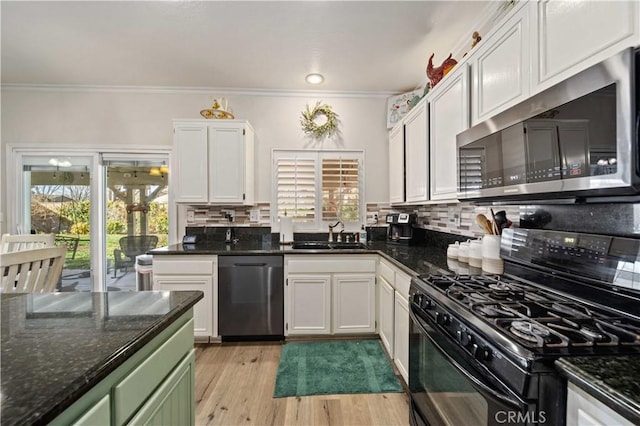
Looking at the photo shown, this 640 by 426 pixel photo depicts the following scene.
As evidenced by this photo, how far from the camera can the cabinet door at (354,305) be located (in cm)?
265

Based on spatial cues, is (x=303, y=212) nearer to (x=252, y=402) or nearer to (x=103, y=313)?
(x=252, y=402)

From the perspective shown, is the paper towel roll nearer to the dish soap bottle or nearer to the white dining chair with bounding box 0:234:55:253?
the dish soap bottle

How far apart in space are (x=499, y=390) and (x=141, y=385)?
1.04 metres

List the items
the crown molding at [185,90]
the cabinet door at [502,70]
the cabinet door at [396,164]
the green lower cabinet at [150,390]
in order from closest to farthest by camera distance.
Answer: the green lower cabinet at [150,390] → the cabinet door at [502,70] → the cabinet door at [396,164] → the crown molding at [185,90]

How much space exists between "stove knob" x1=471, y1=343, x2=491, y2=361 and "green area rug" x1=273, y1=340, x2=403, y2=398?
1.31 metres

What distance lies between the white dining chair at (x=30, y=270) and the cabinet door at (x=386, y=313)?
217 cm

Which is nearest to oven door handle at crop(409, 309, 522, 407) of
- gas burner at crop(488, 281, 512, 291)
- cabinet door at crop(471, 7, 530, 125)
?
gas burner at crop(488, 281, 512, 291)

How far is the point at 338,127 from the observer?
10.8 ft

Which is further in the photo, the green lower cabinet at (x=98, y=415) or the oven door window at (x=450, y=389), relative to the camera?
the oven door window at (x=450, y=389)

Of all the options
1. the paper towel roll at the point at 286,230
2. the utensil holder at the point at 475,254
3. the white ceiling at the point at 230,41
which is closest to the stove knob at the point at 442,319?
the utensil holder at the point at 475,254

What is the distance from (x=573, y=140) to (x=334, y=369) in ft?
6.76

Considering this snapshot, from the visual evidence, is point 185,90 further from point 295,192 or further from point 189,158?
point 295,192

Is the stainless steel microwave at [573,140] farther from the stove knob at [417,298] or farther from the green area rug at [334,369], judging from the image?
the green area rug at [334,369]

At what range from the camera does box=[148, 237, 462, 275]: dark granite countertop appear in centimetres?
179
